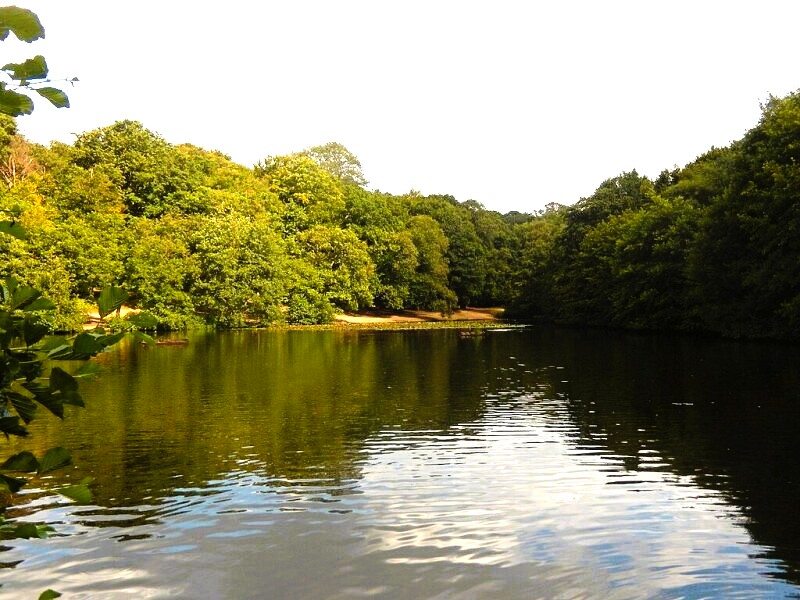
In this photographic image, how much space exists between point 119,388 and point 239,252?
39.0 meters

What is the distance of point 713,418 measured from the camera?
18500 mm

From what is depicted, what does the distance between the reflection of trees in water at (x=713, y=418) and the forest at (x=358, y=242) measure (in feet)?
33.7

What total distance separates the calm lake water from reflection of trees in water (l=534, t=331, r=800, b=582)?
0.08 metres

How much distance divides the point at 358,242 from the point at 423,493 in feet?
213

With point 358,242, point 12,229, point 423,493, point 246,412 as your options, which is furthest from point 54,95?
point 358,242

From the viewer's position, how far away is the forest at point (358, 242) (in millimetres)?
43938

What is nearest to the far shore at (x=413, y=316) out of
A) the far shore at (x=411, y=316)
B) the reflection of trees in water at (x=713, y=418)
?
the far shore at (x=411, y=316)

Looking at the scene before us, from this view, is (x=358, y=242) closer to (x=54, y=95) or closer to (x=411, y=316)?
(x=411, y=316)

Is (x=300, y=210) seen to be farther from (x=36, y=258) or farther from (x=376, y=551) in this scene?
(x=376, y=551)

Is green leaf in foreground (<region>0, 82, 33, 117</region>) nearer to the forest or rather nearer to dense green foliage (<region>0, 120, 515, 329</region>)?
the forest

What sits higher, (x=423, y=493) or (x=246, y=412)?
(x=246, y=412)

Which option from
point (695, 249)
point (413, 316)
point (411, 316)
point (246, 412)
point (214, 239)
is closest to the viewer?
point (246, 412)

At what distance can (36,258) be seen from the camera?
161 feet

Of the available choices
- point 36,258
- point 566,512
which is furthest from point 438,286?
point 566,512
